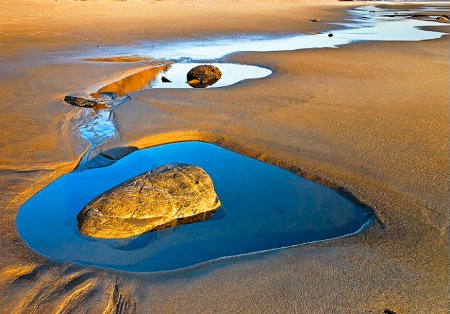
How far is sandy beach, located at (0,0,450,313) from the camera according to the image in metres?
3.50

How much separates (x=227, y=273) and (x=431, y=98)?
684 cm

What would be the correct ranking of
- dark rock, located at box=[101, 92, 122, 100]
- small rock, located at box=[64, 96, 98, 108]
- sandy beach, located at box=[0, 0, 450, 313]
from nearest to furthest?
sandy beach, located at box=[0, 0, 450, 313], small rock, located at box=[64, 96, 98, 108], dark rock, located at box=[101, 92, 122, 100]

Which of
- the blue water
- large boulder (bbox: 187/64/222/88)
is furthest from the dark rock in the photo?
the blue water

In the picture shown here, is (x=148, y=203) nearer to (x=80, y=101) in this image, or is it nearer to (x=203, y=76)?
(x=80, y=101)

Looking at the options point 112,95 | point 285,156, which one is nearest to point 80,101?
point 112,95

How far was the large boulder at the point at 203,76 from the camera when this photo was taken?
34.7ft

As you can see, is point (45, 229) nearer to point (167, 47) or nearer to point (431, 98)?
point (431, 98)

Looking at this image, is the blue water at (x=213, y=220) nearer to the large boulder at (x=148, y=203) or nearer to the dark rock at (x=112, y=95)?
the large boulder at (x=148, y=203)

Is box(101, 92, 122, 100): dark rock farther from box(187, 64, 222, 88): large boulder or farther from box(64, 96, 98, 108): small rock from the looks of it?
box(187, 64, 222, 88): large boulder

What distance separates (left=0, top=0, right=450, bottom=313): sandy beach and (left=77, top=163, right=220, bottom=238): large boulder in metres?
0.64

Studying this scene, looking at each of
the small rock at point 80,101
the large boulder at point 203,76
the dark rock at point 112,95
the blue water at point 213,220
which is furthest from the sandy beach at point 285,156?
the large boulder at point 203,76

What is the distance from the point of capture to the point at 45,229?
15.0 ft

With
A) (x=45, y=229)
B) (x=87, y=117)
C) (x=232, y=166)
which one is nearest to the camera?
(x=45, y=229)

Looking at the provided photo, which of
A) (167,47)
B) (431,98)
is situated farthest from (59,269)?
(167,47)
